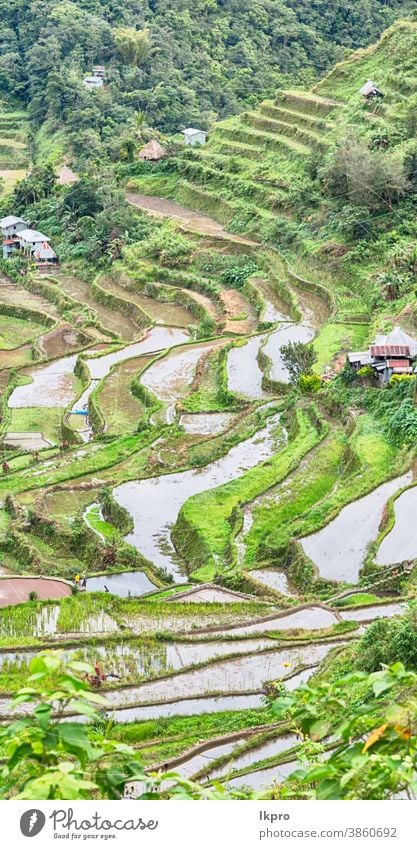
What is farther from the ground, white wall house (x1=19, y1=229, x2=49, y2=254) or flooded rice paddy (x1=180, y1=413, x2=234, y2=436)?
white wall house (x1=19, y1=229, x2=49, y2=254)

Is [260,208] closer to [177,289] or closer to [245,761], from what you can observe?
[177,289]

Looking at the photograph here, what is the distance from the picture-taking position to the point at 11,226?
39.7 metres

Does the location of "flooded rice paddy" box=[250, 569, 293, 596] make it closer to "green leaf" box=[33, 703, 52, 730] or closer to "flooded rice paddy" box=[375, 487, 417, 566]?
"flooded rice paddy" box=[375, 487, 417, 566]

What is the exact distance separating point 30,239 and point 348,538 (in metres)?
24.9

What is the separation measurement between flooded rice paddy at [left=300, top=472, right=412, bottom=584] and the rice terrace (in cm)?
4

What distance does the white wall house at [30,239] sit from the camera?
38.6 m

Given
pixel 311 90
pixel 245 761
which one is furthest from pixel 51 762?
pixel 311 90

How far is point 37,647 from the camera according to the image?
42.5 feet

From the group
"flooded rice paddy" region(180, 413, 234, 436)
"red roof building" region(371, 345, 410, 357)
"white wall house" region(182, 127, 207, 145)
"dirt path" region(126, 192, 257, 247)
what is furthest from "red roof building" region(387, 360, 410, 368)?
"white wall house" region(182, 127, 207, 145)

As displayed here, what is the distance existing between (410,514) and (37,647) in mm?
5805

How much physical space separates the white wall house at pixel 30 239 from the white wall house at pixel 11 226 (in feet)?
1.72

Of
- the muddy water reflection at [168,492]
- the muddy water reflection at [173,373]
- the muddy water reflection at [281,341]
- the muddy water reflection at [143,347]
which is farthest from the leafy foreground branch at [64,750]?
the muddy water reflection at [143,347]

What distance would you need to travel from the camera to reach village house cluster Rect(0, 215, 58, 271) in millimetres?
37750

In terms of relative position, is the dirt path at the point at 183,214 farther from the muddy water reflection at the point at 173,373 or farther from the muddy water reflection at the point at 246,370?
the muddy water reflection at the point at 246,370
